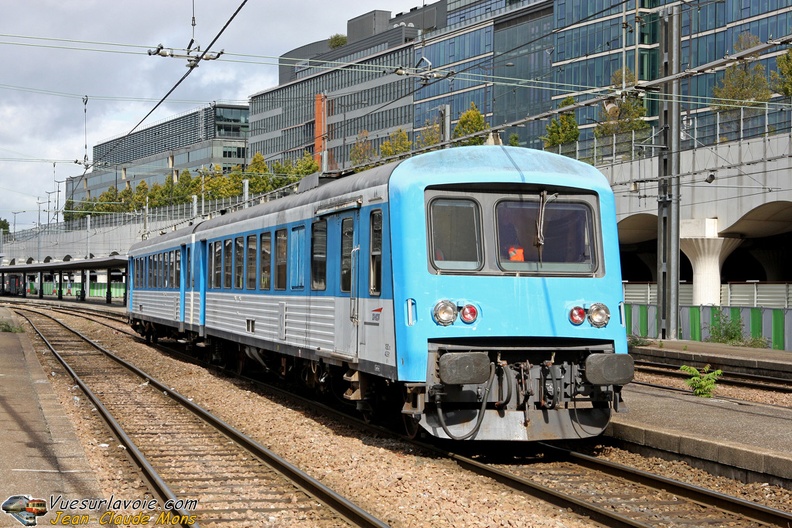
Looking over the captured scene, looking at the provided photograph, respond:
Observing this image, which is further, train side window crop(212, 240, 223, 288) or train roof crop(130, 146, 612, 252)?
train side window crop(212, 240, 223, 288)

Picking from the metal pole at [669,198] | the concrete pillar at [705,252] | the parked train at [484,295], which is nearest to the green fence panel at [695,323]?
the metal pole at [669,198]

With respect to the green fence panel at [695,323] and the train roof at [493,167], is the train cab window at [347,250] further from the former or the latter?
the green fence panel at [695,323]

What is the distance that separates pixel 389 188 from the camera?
38.1ft

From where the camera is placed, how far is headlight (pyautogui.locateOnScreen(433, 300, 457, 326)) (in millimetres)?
10961

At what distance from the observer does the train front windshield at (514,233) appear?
11367mm

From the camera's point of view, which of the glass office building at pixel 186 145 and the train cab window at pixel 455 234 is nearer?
the train cab window at pixel 455 234

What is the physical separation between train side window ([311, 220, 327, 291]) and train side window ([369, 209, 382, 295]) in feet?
6.35

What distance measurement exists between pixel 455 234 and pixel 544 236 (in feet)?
3.35

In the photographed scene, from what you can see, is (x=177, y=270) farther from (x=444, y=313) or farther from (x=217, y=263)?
(x=444, y=313)

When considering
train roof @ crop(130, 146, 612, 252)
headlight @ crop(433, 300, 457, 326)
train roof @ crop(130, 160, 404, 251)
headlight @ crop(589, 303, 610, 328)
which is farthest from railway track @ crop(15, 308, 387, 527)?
headlight @ crop(589, 303, 610, 328)

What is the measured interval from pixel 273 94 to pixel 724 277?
57.4 metres

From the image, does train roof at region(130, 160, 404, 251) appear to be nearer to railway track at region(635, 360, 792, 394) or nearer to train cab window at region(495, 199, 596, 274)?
train cab window at region(495, 199, 596, 274)

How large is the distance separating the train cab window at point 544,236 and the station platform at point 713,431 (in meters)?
1.96

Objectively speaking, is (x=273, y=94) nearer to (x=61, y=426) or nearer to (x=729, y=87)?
(x=729, y=87)
